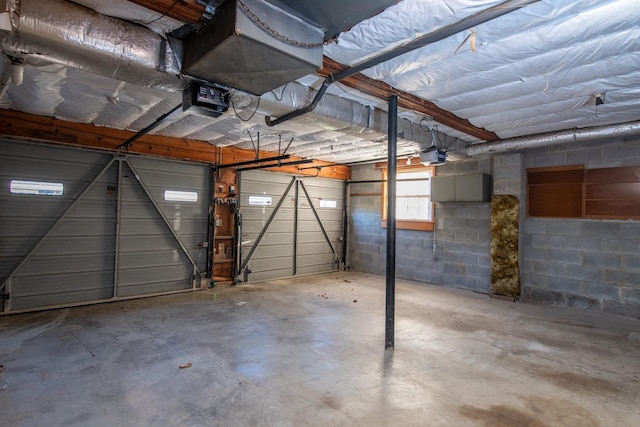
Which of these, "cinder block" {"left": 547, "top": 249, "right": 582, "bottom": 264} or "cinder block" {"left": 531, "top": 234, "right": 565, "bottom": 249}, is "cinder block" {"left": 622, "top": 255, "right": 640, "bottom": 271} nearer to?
"cinder block" {"left": 547, "top": 249, "right": 582, "bottom": 264}

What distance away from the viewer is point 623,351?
3.38 metres

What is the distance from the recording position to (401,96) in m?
3.44

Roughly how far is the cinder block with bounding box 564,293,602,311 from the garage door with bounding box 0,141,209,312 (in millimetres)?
5757

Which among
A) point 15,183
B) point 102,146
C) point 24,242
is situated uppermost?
point 102,146

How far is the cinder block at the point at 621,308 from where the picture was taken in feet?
14.7

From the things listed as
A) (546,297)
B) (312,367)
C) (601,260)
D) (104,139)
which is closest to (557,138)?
(601,260)

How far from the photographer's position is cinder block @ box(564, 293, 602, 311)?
15.6 ft

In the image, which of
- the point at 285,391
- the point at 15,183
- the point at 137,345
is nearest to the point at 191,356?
the point at 137,345

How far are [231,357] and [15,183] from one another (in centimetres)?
361

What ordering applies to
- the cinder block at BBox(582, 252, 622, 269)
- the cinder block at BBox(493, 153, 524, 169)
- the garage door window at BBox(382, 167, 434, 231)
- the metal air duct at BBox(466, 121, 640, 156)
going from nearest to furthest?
the metal air duct at BBox(466, 121, 640, 156)
the cinder block at BBox(582, 252, 622, 269)
the cinder block at BBox(493, 153, 524, 169)
the garage door window at BBox(382, 167, 434, 231)

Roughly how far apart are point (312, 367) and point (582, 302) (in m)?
4.34

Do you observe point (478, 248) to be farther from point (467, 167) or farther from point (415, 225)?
point (467, 167)

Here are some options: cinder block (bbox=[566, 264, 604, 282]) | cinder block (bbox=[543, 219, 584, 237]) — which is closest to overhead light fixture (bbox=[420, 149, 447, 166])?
cinder block (bbox=[543, 219, 584, 237])

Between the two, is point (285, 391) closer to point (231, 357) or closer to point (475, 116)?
point (231, 357)
